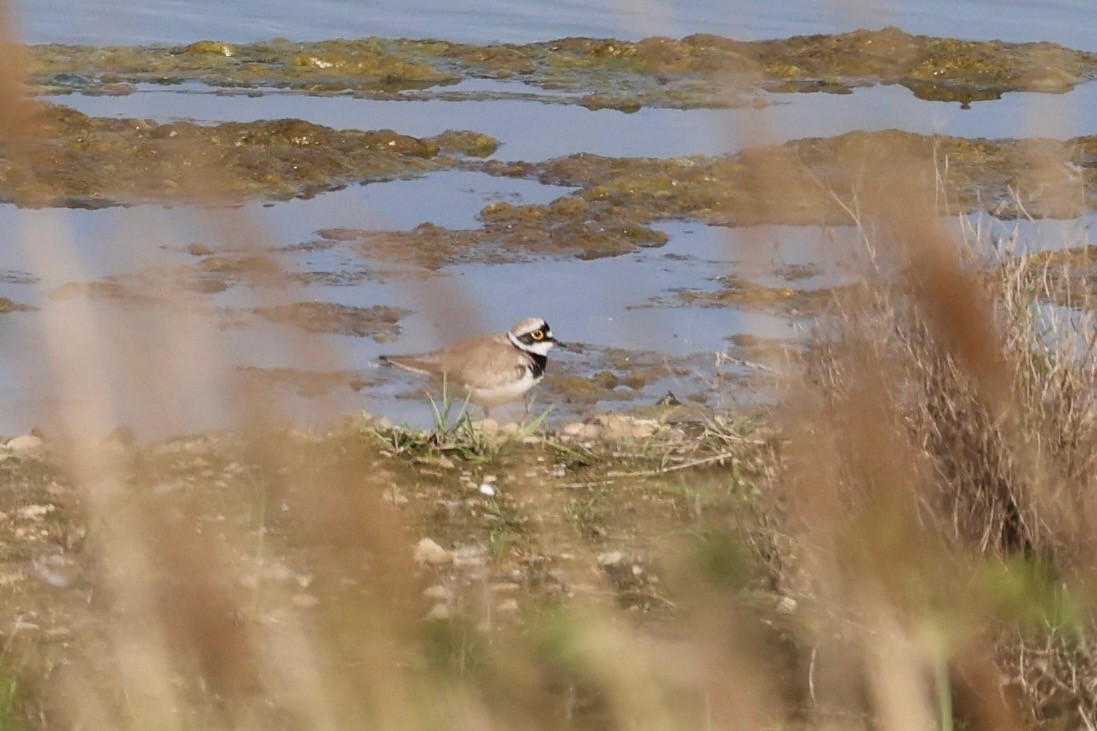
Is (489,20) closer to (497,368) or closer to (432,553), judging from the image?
(497,368)

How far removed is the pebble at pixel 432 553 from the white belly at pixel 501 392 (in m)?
1.49

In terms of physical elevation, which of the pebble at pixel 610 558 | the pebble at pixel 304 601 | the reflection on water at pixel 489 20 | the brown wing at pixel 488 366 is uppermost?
the pebble at pixel 304 601

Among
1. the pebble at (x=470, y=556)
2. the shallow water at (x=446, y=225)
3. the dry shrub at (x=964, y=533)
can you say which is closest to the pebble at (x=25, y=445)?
the shallow water at (x=446, y=225)

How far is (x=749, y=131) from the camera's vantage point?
62.4 inches

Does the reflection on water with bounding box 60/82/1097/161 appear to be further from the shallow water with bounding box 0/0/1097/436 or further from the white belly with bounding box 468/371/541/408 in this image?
the white belly with bounding box 468/371/541/408

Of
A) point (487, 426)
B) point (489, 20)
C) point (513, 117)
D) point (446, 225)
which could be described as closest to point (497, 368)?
point (487, 426)

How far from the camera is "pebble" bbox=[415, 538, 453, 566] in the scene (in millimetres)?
4512

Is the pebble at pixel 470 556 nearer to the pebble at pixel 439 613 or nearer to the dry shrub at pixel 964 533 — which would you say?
the pebble at pixel 439 613

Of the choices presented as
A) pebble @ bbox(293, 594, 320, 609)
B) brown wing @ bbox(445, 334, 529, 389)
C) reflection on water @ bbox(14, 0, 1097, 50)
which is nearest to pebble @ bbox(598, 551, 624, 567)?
pebble @ bbox(293, 594, 320, 609)

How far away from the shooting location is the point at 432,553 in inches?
179

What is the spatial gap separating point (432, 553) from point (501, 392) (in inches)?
64.1

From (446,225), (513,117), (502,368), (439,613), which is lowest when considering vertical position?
(446,225)

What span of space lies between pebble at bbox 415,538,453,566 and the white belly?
1.49 meters

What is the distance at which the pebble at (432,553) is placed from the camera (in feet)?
14.8
